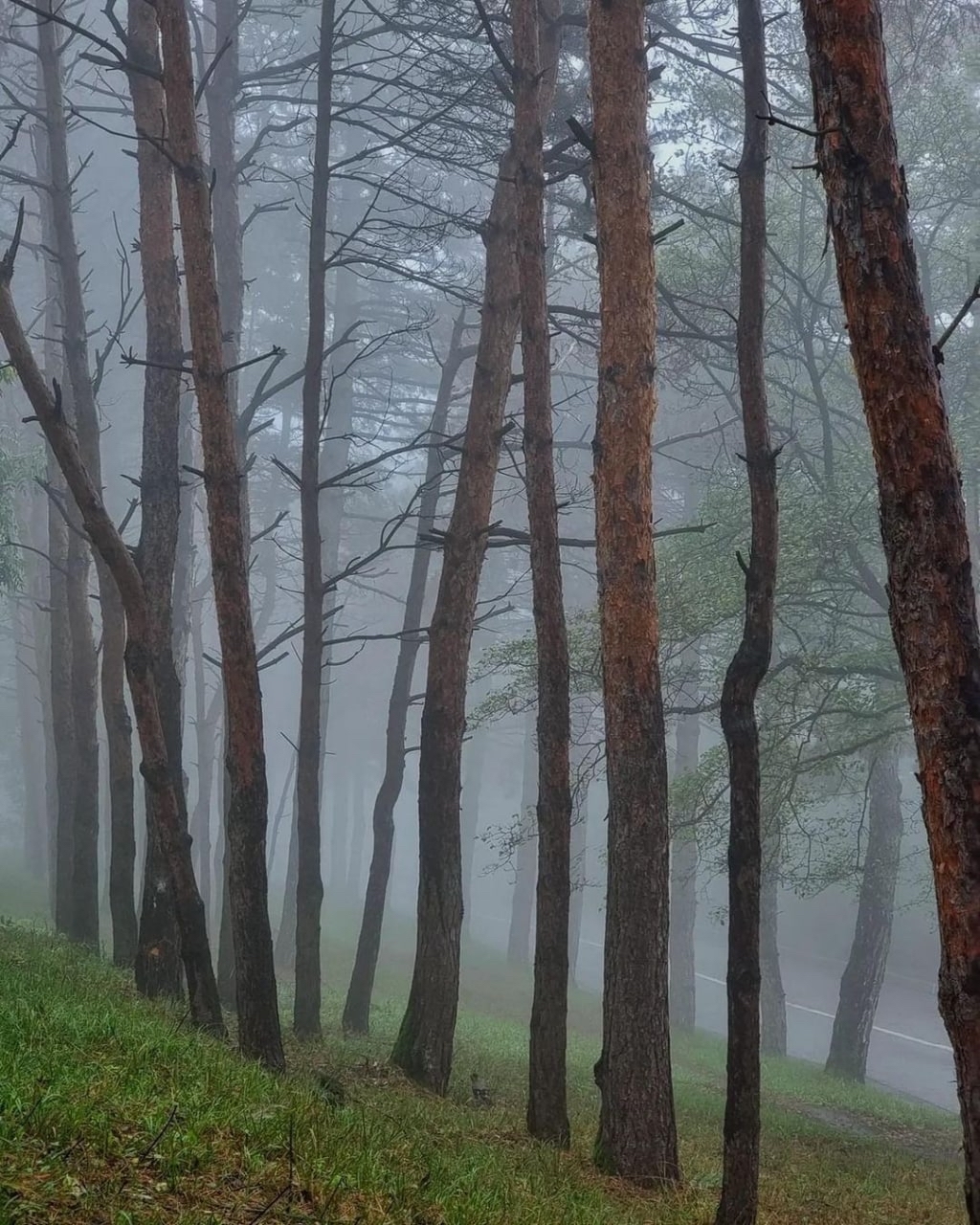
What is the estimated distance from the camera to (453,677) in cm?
1170

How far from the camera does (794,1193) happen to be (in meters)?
8.67

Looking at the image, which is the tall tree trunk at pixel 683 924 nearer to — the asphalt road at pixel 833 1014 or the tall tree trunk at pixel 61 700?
the asphalt road at pixel 833 1014

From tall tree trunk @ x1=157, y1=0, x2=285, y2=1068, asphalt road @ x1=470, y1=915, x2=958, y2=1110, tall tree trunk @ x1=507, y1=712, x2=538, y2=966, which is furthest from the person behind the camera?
tall tree trunk @ x1=507, y1=712, x2=538, y2=966

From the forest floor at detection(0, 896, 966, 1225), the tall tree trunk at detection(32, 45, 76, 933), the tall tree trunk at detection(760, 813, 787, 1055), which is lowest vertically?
the tall tree trunk at detection(760, 813, 787, 1055)

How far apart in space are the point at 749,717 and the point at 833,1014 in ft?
102

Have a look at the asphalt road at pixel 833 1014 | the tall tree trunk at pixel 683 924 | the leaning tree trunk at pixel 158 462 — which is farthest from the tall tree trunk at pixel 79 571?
the asphalt road at pixel 833 1014

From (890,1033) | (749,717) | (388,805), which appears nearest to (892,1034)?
(890,1033)

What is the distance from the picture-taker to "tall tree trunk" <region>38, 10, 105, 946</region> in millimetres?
13875

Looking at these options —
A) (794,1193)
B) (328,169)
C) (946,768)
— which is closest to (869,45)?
(946,768)

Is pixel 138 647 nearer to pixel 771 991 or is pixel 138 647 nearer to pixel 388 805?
pixel 388 805

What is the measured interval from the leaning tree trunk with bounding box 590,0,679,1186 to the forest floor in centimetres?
57

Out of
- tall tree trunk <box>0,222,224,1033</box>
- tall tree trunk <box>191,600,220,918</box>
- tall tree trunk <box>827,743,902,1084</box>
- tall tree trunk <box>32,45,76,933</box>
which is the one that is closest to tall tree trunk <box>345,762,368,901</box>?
tall tree trunk <box>191,600,220,918</box>

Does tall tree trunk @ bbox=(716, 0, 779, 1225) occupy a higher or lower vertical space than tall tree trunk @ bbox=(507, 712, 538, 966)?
higher

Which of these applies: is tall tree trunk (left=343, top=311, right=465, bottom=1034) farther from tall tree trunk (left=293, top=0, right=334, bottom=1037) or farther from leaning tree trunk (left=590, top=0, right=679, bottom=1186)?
leaning tree trunk (left=590, top=0, right=679, bottom=1186)
